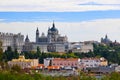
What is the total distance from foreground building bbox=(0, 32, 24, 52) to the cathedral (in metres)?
0.69

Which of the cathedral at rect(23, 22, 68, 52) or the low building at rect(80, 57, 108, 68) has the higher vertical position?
the cathedral at rect(23, 22, 68, 52)

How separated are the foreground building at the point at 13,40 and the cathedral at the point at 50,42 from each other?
69 cm

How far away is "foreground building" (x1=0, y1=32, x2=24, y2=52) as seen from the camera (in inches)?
2913

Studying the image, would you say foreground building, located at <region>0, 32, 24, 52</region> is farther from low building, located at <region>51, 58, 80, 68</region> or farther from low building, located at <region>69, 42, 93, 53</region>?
low building, located at <region>51, 58, 80, 68</region>

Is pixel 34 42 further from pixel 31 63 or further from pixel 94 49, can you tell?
pixel 31 63

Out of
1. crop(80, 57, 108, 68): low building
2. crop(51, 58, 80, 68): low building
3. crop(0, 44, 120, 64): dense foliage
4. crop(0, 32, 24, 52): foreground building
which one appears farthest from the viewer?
crop(0, 32, 24, 52): foreground building

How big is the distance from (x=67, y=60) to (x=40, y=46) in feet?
50.2

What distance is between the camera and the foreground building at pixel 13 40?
2913 inches

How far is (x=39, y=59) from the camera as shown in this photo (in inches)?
2549

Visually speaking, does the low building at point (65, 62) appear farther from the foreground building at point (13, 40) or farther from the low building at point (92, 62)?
the foreground building at point (13, 40)

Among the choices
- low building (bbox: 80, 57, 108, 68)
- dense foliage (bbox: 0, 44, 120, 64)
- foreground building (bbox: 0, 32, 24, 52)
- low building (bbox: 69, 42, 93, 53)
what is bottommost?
low building (bbox: 80, 57, 108, 68)

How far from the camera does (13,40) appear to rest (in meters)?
76.2

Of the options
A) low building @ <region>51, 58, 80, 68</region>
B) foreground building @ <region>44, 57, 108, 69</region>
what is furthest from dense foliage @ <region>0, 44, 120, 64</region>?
low building @ <region>51, 58, 80, 68</region>

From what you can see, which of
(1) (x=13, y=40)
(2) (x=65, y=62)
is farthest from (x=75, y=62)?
(1) (x=13, y=40)
